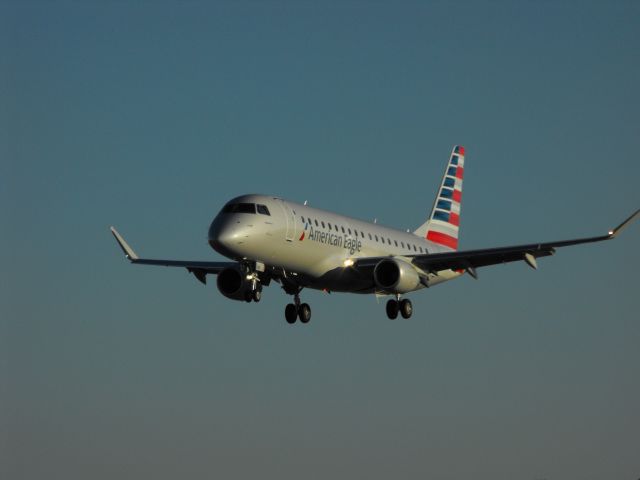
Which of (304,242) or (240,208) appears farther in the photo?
(304,242)

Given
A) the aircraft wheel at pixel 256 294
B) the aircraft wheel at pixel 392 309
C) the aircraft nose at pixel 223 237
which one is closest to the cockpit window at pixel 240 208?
the aircraft nose at pixel 223 237

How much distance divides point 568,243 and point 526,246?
250 cm

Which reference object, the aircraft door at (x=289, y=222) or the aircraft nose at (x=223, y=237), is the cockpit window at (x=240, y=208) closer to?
the aircraft nose at (x=223, y=237)

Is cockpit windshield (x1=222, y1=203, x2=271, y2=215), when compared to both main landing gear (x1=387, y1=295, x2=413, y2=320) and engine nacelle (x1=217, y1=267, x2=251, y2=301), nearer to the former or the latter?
engine nacelle (x1=217, y1=267, x2=251, y2=301)

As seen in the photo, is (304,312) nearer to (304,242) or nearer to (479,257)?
(304,242)

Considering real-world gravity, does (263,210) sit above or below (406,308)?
above

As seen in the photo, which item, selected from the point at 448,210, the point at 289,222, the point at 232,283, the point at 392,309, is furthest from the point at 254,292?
the point at 448,210

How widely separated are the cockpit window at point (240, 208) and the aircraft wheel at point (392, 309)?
1065 cm

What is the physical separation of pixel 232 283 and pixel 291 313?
3759mm

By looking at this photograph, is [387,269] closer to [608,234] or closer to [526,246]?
[526,246]

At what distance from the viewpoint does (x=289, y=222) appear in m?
53.5

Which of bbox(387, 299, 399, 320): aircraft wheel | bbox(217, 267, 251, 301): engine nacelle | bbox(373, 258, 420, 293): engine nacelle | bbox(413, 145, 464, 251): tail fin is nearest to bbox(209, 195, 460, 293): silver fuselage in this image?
bbox(373, 258, 420, 293): engine nacelle

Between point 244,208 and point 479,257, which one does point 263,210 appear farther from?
point 479,257

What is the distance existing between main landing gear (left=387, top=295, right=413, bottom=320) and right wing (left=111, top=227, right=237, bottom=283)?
25.5 ft
